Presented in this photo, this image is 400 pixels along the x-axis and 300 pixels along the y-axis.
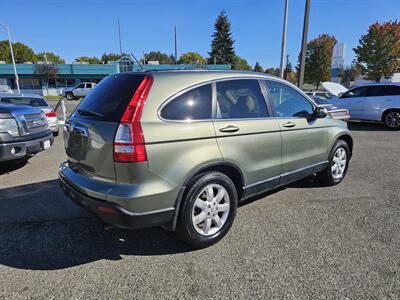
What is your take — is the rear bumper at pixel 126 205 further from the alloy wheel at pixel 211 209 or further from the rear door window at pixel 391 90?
the rear door window at pixel 391 90

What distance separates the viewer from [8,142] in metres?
→ 4.72

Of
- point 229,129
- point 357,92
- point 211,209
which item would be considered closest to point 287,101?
point 229,129

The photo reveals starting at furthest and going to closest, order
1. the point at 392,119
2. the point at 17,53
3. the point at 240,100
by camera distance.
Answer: the point at 17,53 < the point at 392,119 < the point at 240,100

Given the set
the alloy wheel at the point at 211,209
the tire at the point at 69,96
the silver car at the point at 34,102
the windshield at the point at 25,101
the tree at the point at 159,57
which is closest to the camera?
the alloy wheel at the point at 211,209

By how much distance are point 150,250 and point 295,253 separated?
1.47m

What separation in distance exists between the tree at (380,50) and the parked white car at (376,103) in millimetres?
25724

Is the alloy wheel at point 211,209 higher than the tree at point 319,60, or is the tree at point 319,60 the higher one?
the tree at point 319,60

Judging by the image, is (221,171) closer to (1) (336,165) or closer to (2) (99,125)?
(2) (99,125)

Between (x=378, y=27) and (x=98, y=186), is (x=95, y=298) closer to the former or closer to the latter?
(x=98, y=186)

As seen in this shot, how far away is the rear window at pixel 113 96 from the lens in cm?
251

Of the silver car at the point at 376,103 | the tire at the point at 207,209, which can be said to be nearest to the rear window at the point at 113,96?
the tire at the point at 207,209

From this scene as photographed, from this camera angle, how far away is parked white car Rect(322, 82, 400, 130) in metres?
10.6

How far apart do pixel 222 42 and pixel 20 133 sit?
57171 mm

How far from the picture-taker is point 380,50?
31.8m
